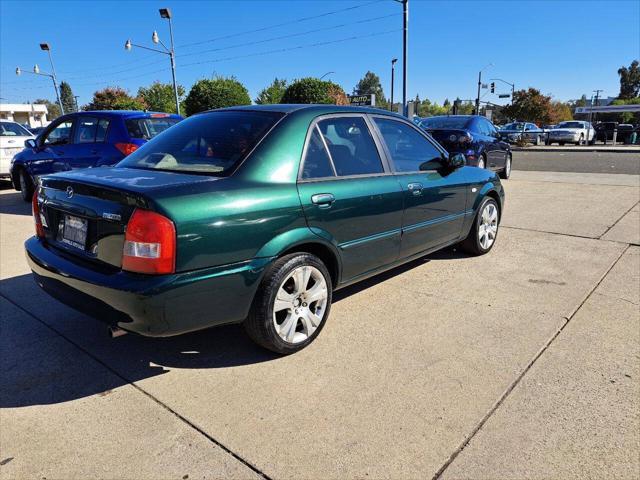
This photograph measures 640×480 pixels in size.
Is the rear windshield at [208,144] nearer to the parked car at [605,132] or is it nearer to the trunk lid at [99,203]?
the trunk lid at [99,203]

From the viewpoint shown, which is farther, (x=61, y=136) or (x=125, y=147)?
(x=61, y=136)

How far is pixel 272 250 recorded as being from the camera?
279 cm

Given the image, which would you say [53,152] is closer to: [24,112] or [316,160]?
[316,160]

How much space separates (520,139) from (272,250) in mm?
34735

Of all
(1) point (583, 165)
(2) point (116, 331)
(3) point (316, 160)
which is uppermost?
(3) point (316, 160)

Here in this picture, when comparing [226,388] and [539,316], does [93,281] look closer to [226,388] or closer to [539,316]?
[226,388]

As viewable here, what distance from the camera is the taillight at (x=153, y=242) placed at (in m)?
2.38

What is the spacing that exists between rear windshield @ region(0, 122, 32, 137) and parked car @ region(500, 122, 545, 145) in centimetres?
3020

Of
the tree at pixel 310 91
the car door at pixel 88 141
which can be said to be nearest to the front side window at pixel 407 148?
the car door at pixel 88 141

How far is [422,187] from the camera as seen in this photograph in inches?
159

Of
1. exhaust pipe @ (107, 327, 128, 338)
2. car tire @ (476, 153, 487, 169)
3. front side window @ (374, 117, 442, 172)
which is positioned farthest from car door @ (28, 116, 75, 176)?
car tire @ (476, 153, 487, 169)

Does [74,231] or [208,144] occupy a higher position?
[208,144]

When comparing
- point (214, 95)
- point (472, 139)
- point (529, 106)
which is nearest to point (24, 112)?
point (214, 95)

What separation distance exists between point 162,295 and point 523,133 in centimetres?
3658
